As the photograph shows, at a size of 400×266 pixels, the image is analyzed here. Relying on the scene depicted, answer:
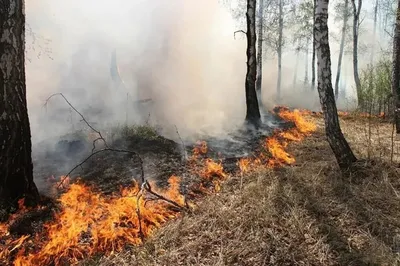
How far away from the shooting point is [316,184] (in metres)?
5.23

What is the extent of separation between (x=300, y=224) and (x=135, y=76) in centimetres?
1259

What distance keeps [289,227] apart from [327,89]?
9.80ft

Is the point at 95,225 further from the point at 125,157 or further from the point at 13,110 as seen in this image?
the point at 125,157

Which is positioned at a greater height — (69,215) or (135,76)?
(135,76)

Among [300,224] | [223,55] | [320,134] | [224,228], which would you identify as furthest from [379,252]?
[223,55]

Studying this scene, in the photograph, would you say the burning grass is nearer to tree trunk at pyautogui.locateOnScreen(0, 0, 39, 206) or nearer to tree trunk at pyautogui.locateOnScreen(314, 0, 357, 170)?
tree trunk at pyautogui.locateOnScreen(0, 0, 39, 206)

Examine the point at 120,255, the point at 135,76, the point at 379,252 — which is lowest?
the point at 120,255

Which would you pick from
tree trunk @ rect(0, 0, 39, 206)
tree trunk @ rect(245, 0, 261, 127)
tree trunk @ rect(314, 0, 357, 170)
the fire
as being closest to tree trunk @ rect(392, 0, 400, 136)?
tree trunk @ rect(245, 0, 261, 127)

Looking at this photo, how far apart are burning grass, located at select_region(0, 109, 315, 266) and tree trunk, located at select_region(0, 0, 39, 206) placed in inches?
16.0

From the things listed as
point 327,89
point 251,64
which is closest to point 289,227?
point 327,89

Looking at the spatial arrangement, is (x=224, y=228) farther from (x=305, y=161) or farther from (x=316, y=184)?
(x=305, y=161)

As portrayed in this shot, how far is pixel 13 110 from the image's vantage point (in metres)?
4.49

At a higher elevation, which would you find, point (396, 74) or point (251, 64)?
point (251, 64)

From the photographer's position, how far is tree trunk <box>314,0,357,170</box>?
5738 millimetres
